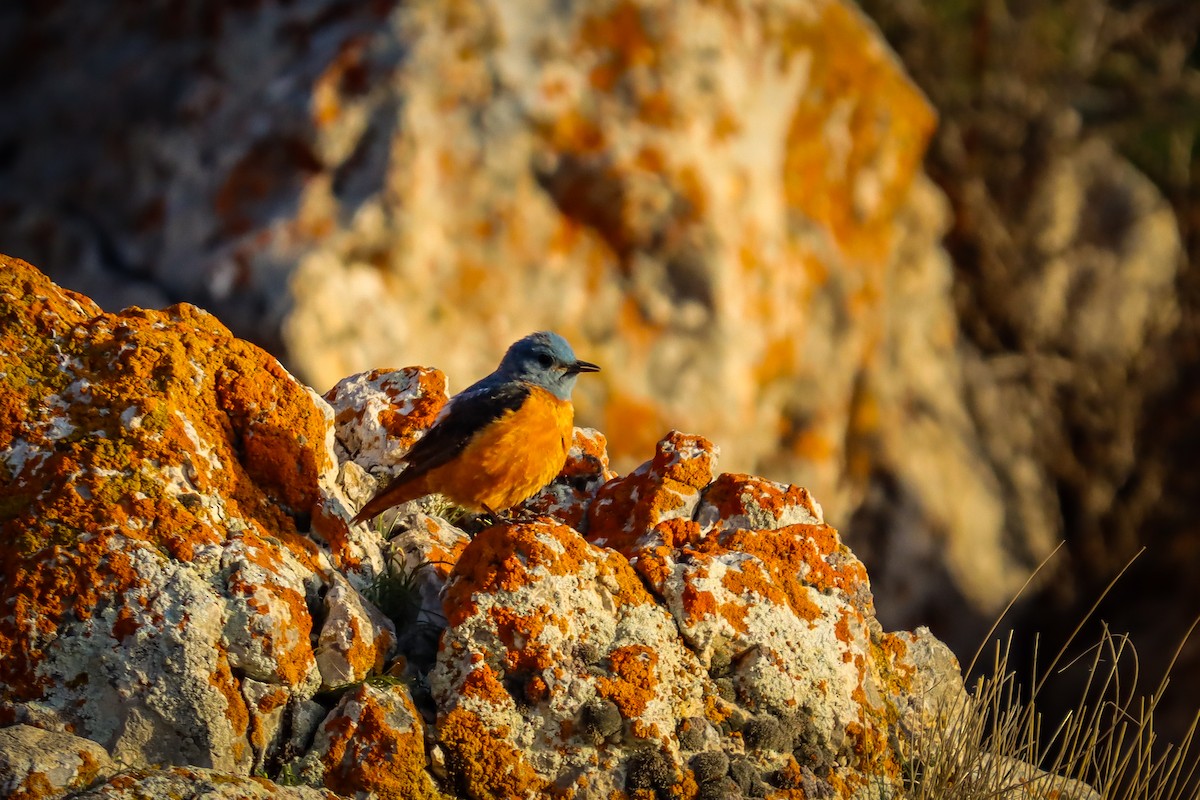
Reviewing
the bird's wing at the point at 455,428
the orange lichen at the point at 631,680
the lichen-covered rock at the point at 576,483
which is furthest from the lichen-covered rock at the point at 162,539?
the lichen-covered rock at the point at 576,483

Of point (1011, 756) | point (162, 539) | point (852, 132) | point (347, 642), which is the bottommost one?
point (1011, 756)

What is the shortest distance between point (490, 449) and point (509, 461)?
9cm

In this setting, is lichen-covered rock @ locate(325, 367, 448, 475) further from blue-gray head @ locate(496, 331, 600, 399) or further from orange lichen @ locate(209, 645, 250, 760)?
orange lichen @ locate(209, 645, 250, 760)

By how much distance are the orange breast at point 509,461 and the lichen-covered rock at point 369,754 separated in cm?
125

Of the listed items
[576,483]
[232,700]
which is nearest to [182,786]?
[232,700]

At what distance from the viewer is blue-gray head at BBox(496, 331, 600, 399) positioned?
5488mm

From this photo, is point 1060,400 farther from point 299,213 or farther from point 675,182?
point 299,213

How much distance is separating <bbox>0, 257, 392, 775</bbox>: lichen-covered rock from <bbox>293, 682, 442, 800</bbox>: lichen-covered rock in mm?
117

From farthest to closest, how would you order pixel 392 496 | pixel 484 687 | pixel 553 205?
pixel 553 205 < pixel 392 496 < pixel 484 687

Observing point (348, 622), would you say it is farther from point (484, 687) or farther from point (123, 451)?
point (123, 451)

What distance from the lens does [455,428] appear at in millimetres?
4973

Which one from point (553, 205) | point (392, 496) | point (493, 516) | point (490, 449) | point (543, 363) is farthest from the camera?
point (553, 205)

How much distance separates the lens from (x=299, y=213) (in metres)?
8.05

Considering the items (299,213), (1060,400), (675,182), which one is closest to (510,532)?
(299,213)
